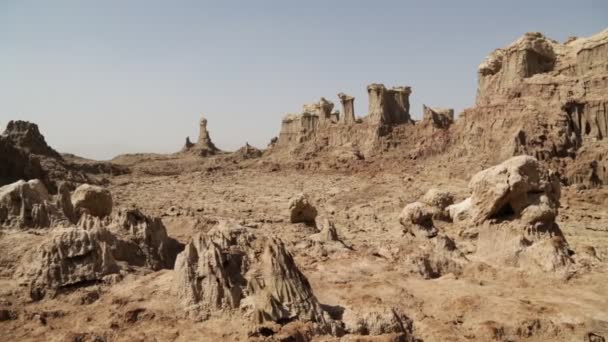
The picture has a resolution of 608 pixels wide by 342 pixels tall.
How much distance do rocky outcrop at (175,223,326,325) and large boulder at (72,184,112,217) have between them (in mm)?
8244

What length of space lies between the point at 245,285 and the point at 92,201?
974 centimetres

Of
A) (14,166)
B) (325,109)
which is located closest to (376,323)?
(14,166)

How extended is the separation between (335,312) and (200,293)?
2551mm

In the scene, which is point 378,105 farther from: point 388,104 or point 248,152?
point 248,152

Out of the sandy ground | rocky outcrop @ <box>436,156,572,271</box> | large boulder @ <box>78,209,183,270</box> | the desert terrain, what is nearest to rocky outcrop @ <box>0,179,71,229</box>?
the desert terrain

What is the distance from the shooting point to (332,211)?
3186 centimetres

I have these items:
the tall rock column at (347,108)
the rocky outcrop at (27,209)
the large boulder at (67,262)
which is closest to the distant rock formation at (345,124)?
the tall rock column at (347,108)

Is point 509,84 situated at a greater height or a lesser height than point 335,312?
greater

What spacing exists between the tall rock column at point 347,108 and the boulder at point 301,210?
31386 millimetres

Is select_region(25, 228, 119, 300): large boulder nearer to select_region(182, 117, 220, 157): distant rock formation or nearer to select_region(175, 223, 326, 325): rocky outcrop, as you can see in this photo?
select_region(175, 223, 326, 325): rocky outcrop

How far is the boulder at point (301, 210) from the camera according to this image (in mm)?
20906

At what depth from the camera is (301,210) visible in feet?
69.4

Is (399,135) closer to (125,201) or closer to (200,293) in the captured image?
(125,201)

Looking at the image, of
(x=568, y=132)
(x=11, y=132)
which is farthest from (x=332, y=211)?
(x=11, y=132)
